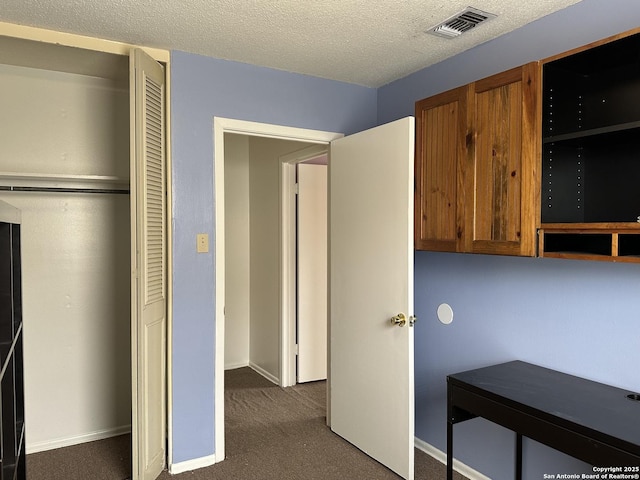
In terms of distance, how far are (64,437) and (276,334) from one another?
6.01ft

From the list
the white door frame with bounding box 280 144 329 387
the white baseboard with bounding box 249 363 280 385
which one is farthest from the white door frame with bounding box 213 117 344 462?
the white baseboard with bounding box 249 363 280 385

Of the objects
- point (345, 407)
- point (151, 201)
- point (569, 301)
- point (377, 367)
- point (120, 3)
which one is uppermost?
point (120, 3)

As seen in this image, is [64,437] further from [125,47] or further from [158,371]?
[125,47]

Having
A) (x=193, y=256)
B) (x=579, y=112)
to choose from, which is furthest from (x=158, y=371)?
(x=579, y=112)

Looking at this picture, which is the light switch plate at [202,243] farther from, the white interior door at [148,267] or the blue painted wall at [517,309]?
the blue painted wall at [517,309]

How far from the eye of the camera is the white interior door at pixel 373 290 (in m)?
2.51

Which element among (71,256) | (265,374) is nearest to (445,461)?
(265,374)

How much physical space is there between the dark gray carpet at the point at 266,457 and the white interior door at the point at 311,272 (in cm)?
74

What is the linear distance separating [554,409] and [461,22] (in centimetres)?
176

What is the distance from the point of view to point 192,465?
2.73 m

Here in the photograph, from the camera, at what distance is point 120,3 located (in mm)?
2053

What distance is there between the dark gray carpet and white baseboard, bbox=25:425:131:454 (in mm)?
58

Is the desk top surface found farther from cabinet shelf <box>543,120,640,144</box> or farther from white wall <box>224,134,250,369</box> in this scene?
white wall <box>224,134,250,369</box>

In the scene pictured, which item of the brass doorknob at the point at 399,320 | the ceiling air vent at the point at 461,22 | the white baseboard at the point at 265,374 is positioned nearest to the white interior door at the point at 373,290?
the brass doorknob at the point at 399,320
